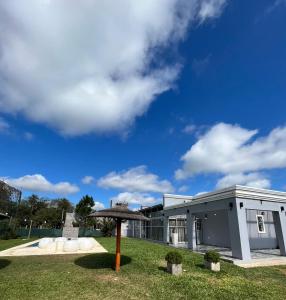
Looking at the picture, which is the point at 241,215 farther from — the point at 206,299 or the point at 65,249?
the point at 65,249

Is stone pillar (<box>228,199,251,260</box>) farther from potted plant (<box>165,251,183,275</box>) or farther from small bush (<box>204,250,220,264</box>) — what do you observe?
potted plant (<box>165,251,183,275</box>)

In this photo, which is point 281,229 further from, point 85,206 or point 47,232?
→ point 47,232

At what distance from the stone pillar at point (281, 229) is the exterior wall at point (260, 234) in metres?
3.24

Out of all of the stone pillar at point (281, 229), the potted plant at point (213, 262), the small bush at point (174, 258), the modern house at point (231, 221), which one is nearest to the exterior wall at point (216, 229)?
the modern house at point (231, 221)

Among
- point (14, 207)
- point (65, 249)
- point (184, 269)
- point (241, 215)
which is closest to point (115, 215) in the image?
point (184, 269)

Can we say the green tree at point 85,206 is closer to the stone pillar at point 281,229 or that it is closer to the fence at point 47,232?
the fence at point 47,232

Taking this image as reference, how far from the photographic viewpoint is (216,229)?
868 inches

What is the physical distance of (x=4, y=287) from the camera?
7.63 meters

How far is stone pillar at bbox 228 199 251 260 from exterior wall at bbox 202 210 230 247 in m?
6.95

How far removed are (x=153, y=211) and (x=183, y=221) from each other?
5.84 meters

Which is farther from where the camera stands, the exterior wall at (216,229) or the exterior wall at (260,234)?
the exterior wall at (216,229)

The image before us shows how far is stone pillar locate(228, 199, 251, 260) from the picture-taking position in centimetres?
1329

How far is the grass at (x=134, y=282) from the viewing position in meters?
7.15

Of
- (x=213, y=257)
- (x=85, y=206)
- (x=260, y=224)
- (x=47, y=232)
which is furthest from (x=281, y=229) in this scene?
(x=47, y=232)
